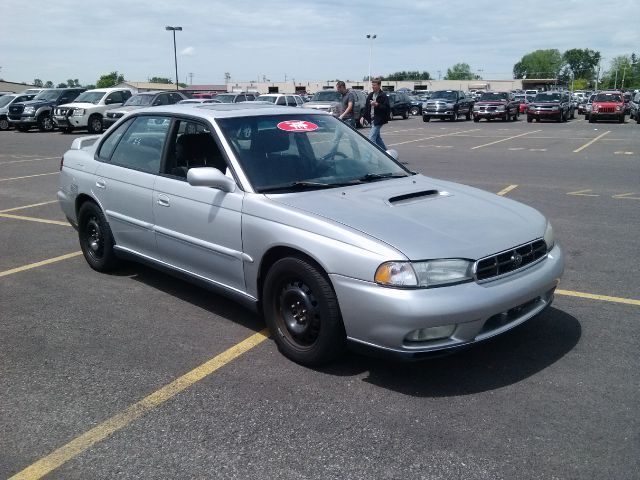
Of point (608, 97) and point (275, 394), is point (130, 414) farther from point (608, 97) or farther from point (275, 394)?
point (608, 97)

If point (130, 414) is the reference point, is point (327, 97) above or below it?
above

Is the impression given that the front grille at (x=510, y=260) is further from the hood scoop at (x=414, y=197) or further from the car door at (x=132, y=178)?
the car door at (x=132, y=178)

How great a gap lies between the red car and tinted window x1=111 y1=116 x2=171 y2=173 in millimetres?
33015

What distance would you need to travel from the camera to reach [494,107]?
35.2m

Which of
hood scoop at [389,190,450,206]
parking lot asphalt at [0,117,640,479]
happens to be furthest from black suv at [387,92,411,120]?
hood scoop at [389,190,450,206]

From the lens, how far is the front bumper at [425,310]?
3.29 metres

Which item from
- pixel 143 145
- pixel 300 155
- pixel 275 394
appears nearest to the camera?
pixel 275 394

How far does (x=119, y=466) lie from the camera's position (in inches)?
114

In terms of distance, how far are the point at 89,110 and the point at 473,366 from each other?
25.1 metres

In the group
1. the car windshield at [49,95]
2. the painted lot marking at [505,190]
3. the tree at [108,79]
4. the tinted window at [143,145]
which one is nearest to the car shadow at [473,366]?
the tinted window at [143,145]

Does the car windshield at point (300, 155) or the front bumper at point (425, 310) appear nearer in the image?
the front bumper at point (425, 310)

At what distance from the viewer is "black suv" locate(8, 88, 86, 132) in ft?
92.8

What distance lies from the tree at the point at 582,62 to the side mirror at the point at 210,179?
204 meters

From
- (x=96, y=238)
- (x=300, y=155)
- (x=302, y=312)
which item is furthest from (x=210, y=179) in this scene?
(x=96, y=238)
